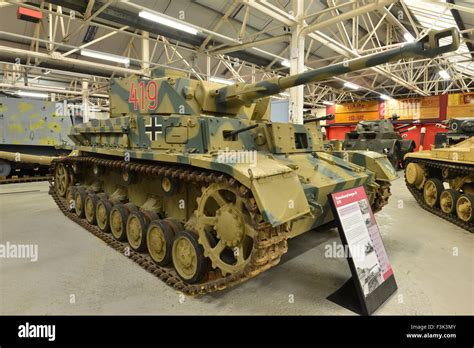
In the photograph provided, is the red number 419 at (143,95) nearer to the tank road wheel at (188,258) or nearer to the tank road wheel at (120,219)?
the tank road wheel at (120,219)

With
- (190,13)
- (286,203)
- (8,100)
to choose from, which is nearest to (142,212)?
(286,203)

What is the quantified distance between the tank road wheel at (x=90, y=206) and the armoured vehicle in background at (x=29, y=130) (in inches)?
263

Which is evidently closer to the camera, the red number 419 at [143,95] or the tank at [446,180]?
the red number 419 at [143,95]

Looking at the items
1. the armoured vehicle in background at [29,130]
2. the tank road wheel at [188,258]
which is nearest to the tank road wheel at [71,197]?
the tank road wheel at [188,258]

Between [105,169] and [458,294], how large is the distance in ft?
22.4

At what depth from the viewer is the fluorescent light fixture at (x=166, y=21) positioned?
8.69 m

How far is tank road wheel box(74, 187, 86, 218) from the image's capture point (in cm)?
719

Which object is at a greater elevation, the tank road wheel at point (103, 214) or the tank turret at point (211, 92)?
the tank turret at point (211, 92)

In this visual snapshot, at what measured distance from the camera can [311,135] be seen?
6.15 meters

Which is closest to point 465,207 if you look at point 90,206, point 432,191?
point 432,191

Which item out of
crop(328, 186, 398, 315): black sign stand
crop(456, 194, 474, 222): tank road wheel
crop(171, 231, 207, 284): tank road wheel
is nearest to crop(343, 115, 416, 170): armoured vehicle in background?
crop(456, 194, 474, 222): tank road wheel

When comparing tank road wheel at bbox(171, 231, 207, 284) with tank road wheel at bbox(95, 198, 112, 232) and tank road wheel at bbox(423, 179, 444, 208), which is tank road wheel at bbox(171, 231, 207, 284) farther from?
tank road wheel at bbox(423, 179, 444, 208)

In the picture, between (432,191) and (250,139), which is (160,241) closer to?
(250,139)

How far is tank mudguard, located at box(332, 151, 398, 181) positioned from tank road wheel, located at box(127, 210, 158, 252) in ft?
13.3
